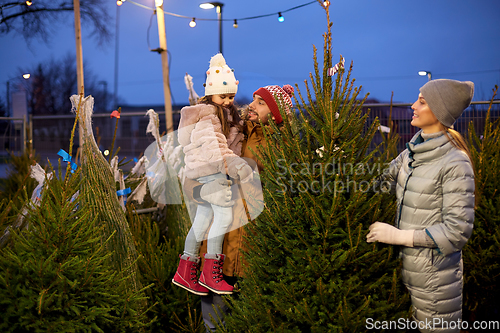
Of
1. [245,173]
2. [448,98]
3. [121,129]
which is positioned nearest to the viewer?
[448,98]

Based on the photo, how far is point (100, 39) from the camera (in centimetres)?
1083

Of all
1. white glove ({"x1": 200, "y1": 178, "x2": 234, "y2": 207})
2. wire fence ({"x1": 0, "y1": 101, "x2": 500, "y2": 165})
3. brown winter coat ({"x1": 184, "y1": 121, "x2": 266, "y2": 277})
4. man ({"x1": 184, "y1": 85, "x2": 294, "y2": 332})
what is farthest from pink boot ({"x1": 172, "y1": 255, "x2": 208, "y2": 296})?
wire fence ({"x1": 0, "y1": 101, "x2": 500, "y2": 165})

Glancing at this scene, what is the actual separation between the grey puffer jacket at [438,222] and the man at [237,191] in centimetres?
96

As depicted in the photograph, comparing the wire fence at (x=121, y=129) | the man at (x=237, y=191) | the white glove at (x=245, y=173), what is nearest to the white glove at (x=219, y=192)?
the man at (x=237, y=191)

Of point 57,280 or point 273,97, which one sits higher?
point 273,97

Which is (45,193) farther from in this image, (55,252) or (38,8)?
(38,8)

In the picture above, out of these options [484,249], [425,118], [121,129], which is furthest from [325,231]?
[121,129]

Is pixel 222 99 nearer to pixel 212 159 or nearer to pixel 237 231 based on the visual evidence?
pixel 212 159

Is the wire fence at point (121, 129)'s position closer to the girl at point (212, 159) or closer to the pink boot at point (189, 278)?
the girl at point (212, 159)

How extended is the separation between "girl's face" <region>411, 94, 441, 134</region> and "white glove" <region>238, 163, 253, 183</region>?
986mm

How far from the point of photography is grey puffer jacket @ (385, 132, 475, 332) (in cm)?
172

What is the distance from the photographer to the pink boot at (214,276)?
2494 mm

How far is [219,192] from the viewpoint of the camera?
2539mm

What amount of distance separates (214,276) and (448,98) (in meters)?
1.71
